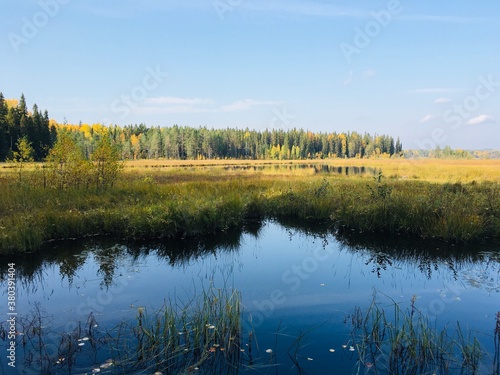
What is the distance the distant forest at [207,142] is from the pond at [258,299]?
210 ft

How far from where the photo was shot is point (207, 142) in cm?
12244

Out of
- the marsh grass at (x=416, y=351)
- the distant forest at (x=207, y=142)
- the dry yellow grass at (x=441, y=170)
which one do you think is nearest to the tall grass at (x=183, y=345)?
the marsh grass at (x=416, y=351)

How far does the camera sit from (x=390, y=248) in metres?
11.7

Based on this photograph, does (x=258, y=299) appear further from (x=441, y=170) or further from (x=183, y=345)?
(x=441, y=170)

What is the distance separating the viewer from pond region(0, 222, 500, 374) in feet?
17.2

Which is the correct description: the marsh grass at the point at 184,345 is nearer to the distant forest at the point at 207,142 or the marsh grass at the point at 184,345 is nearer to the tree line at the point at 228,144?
the distant forest at the point at 207,142

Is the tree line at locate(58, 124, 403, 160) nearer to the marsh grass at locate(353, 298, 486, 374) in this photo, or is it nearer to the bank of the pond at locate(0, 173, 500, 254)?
the bank of the pond at locate(0, 173, 500, 254)

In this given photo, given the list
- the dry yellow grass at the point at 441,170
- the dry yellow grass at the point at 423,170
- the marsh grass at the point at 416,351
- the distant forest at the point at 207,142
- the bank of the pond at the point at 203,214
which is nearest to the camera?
the marsh grass at the point at 416,351

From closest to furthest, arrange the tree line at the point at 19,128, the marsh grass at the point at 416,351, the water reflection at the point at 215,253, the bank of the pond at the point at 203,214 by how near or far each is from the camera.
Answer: the marsh grass at the point at 416,351, the water reflection at the point at 215,253, the bank of the pond at the point at 203,214, the tree line at the point at 19,128

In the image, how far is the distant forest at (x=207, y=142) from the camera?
220 ft

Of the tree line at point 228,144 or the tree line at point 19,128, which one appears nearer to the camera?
the tree line at point 19,128

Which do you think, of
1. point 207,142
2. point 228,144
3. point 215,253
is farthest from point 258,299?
point 228,144

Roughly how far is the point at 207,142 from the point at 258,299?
117m

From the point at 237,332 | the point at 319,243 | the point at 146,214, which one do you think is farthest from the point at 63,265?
the point at 319,243
